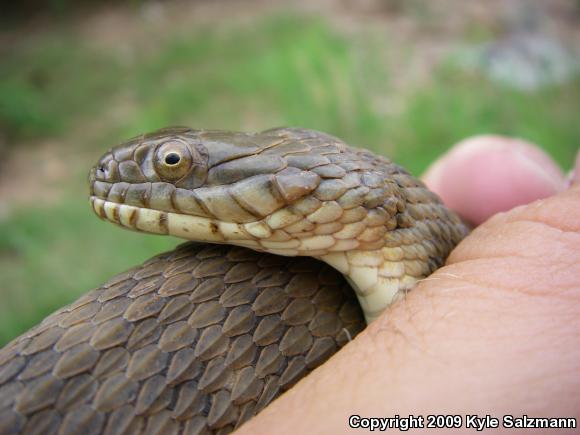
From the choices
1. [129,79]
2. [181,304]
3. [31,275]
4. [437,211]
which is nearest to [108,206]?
[181,304]

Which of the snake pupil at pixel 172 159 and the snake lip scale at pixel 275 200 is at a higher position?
the snake pupil at pixel 172 159

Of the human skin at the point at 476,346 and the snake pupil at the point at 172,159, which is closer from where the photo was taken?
the human skin at the point at 476,346

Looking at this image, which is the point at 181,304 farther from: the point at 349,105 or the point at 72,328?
the point at 349,105

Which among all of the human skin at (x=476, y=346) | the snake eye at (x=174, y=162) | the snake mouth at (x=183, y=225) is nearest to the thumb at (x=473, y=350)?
the human skin at (x=476, y=346)

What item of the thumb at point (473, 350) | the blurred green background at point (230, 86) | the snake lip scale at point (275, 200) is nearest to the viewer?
the thumb at point (473, 350)

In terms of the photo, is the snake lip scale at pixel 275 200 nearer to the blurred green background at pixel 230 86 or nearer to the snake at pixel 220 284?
the snake at pixel 220 284

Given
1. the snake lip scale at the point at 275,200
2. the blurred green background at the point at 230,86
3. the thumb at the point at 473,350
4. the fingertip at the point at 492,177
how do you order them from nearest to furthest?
the thumb at the point at 473,350 < the snake lip scale at the point at 275,200 < the fingertip at the point at 492,177 < the blurred green background at the point at 230,86

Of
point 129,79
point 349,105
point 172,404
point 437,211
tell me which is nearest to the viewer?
point 172,404
